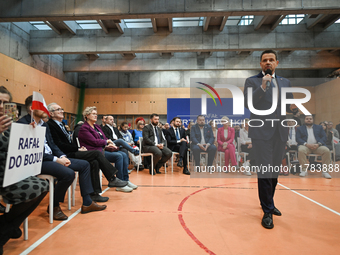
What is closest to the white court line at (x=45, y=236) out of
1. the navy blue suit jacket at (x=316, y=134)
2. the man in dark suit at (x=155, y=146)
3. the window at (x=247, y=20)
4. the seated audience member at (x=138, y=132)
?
the man in dark suit at (x=155, y=146)

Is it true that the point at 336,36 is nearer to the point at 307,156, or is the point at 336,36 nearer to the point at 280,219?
the point at 307,156

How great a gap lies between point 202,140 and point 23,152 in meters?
3.89

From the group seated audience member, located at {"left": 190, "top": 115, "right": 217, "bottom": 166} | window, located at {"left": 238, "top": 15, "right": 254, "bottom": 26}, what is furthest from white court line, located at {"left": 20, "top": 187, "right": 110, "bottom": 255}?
window, located at {"left": 238, "top": 15, "right": 254, "bottom": 26}

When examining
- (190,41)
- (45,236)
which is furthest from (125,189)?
(190,41)

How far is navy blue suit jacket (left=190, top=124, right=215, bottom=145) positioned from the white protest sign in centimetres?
359

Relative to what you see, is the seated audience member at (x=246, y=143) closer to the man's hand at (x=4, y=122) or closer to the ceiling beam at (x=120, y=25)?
the man's hand at (x=4, y=122)

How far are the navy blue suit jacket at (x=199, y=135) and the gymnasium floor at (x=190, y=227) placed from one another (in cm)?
195

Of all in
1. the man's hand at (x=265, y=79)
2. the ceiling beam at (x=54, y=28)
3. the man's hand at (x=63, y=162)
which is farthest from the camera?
the ceiling beam at (x=54, y=28)

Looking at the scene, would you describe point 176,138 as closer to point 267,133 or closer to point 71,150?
point 71,150

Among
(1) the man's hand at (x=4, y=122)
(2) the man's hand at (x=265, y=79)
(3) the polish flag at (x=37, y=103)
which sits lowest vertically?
Result: (1) the man's hand at (x=4, y=122)

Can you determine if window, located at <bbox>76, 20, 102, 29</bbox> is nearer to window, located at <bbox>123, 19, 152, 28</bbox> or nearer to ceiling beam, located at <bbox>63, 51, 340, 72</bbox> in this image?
window, located at <bbox>123, 19, 152, 28</bbox>

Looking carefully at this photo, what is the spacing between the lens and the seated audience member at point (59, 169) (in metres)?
1.90

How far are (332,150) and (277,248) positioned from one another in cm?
384

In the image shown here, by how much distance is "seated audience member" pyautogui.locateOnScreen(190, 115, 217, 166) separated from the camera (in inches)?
192
